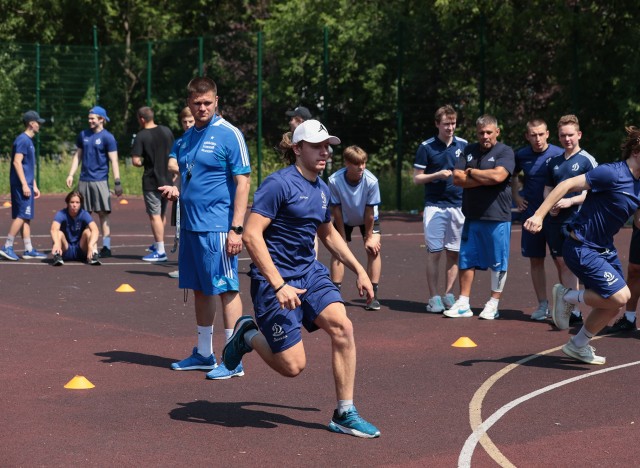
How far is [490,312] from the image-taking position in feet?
40.0

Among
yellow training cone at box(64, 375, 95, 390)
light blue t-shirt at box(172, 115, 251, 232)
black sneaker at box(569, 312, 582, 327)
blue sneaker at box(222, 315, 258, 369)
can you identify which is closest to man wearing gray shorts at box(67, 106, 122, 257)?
black sneaker at box(569, 312, 582, 327)

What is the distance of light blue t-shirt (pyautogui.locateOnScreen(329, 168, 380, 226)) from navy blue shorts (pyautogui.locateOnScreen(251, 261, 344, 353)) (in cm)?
480

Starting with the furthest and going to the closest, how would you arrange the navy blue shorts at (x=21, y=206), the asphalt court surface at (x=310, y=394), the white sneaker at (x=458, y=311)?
the navy blue shorts at (x=21, y=206), the white sneaker at (x=458, y=311), the asphalt court surface at (x=310, y=394)

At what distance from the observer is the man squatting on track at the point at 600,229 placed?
9.51 meters

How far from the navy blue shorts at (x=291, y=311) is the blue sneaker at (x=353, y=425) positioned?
0.55m

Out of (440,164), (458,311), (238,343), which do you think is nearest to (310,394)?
(238,343)

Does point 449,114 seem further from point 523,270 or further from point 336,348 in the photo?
point 336,348

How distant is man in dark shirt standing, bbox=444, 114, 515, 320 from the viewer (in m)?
12.1

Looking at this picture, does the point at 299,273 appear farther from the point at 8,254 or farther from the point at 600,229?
the point at 8,254

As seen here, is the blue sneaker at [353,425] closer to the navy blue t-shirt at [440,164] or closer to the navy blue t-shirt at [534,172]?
the navy blue t-shirt at [534,172]

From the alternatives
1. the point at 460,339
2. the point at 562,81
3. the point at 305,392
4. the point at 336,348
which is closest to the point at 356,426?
the point at 336,348

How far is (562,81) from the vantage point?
24875 millimetres

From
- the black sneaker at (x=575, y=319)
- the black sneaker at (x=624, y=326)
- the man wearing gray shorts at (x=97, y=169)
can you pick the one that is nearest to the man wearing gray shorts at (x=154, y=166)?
the man wearing gray shorts at (x=97, y=169)

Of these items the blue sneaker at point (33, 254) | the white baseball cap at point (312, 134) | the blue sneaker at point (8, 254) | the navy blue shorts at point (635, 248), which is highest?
the white baseball cap at point (312, 134)
